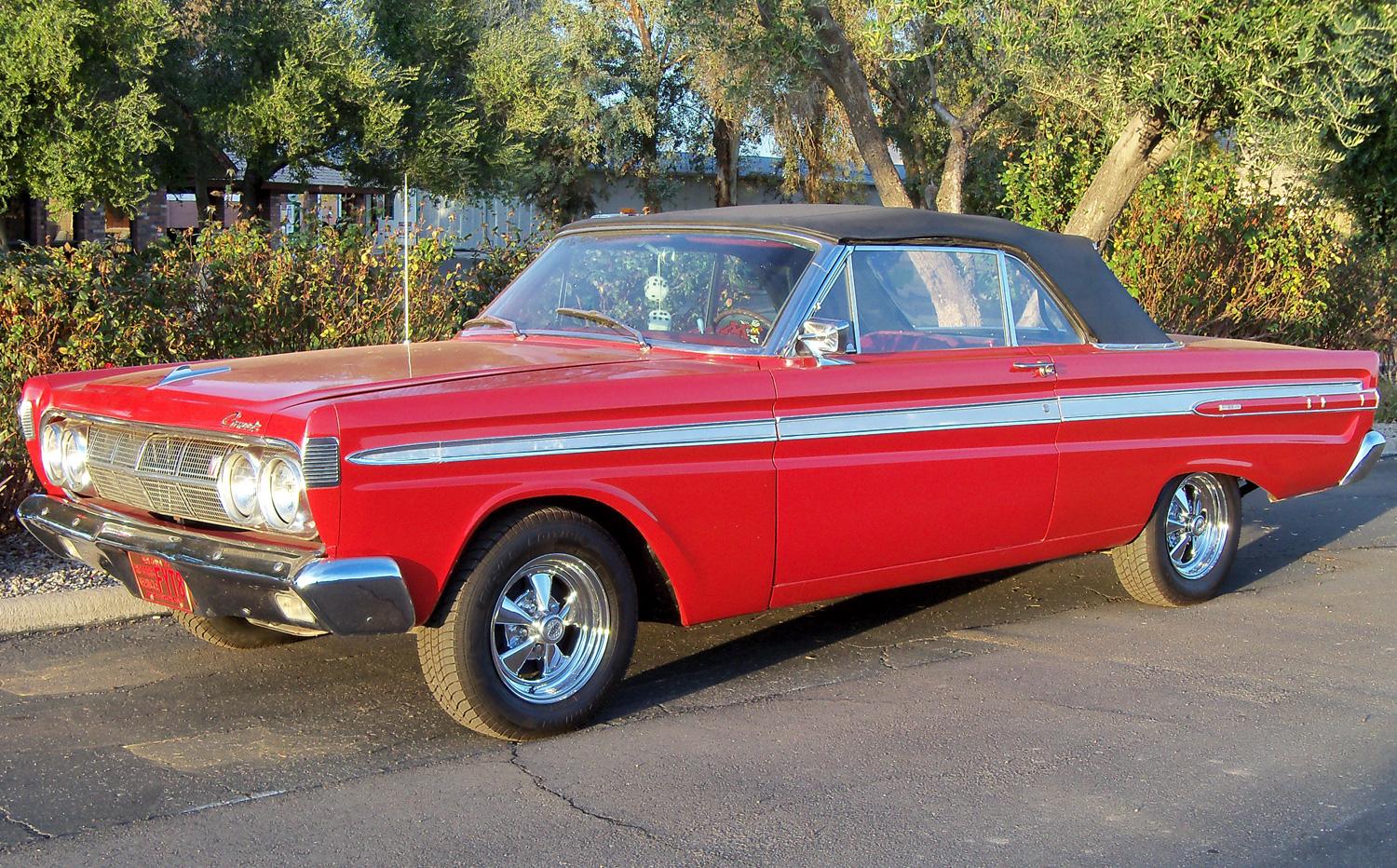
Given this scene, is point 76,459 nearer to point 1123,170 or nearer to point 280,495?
point 280,495

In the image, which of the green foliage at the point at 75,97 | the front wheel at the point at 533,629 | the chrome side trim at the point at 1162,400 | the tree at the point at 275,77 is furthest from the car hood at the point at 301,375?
the tree at the point at 275,77

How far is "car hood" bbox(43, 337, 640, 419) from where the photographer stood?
14.4 feet

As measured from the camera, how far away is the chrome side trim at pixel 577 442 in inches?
166

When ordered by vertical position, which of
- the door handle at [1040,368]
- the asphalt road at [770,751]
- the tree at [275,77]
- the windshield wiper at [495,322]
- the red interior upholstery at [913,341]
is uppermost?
the tree at [275,77]

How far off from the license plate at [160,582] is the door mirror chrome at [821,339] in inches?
86.1

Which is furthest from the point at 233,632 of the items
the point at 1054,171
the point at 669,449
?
the point at 1054,171

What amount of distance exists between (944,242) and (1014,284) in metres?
0.42

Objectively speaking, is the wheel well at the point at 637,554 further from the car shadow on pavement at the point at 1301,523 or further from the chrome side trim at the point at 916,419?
the car shadow on pavement at the point at 1301,523

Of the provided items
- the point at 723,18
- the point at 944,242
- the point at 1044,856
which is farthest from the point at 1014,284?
the point at 723,18

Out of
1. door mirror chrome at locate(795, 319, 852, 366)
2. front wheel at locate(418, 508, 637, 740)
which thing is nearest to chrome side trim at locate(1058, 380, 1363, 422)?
door mirror chrome at locate(795, 319, 852, 366)

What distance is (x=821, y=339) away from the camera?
5.14m

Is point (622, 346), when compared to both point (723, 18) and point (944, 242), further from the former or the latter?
point (723, 18)

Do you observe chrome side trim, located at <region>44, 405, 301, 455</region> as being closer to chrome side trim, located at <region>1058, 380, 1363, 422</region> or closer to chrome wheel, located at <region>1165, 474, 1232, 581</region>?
chrome side trim, located at <region>1058, 380, 1363, 422</region>

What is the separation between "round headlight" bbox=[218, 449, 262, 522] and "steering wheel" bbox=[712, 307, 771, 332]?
180 centimetres
